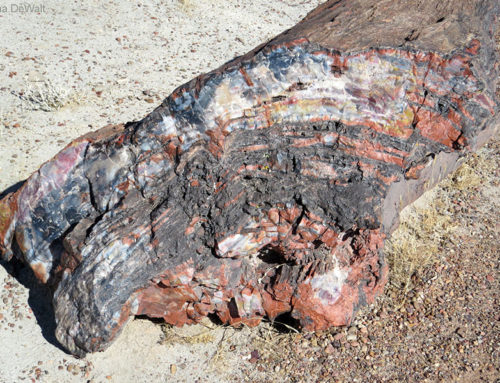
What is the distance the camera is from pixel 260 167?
11.7 feet

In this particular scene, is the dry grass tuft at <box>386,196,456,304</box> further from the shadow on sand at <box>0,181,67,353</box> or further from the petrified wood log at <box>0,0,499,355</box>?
the shadow on sand at <box>0,181,67,353</box>

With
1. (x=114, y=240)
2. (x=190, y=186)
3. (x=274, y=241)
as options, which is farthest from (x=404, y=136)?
(x=114, y=240)

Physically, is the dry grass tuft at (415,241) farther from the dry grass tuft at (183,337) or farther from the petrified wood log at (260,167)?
the dry grass tuft at (183,337)

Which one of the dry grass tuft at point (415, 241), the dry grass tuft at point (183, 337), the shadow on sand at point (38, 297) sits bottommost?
the dry grass tuft at point (415, 241)

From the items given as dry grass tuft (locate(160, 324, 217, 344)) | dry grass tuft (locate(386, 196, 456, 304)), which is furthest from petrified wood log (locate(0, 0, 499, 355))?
dry grass tuft (locate(386, 196, 456, 304))

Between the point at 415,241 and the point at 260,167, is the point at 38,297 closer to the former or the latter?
the point at 260,167

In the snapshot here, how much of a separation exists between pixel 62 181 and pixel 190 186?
0.97 m

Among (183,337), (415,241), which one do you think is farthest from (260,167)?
(415,241)

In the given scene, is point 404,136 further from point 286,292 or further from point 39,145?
point 39,145

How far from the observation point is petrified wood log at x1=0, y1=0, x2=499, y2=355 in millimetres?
3498

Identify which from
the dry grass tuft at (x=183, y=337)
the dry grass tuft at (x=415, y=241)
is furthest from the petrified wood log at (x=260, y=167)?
the dry grass tuft at (x=415, y=241)

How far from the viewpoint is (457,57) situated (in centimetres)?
363

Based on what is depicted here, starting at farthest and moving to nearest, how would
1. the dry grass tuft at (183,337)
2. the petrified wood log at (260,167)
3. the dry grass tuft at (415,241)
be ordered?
the dry grass tuft at (415,241)
the dry grass tuft at (183,337)
the petrified wood log at (260,167)

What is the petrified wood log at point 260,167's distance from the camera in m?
3.50
